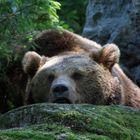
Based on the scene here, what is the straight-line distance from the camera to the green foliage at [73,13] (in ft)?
44.7

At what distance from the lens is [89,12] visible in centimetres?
1064

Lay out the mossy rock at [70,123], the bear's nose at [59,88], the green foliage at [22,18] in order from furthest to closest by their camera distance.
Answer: the bear's nose at [59,88] < the green foliage at [22,18] < the mossy rock at [70,123]

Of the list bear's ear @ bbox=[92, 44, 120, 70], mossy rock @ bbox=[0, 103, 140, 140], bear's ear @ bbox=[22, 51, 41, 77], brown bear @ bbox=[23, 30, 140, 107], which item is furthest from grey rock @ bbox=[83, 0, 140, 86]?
mossy rock @ bbox=[0, 103, 140, 140]

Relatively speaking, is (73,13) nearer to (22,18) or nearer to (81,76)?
(81,76)

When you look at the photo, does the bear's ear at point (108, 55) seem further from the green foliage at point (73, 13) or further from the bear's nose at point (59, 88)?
the green foliage at point (73, 13)

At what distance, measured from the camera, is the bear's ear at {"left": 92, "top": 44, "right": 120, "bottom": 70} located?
755cm

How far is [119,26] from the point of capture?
9.68 metres

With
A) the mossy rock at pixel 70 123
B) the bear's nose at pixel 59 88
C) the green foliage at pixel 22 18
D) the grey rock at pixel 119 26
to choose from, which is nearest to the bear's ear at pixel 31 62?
the green foliage at pixel 22 18

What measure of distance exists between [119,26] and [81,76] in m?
2.56

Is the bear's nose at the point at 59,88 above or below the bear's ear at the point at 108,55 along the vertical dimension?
below

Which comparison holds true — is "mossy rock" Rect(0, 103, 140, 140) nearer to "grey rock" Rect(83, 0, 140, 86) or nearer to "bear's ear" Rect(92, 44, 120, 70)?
"bear's ear" Rect(92, 44, 120, 70)

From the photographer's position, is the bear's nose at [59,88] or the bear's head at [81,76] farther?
the bear's head at [81,76]

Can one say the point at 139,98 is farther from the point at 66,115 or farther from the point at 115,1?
the point at 66,115

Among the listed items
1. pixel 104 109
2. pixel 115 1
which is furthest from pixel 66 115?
pixel 115 1
